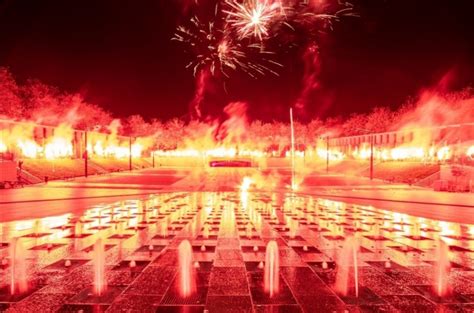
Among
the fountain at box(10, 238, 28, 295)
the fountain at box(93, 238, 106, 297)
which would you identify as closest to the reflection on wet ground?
the fountain at box(10, 238, 28, 295)

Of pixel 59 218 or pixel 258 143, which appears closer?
pixel 59 218

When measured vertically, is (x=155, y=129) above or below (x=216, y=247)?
above

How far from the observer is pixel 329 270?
958 centimetres

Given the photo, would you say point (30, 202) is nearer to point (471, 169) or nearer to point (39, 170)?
point (39, 170)

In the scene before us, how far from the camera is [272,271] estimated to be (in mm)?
8664

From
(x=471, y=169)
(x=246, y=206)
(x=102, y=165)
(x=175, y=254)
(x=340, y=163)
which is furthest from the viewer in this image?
(x=340, y=163)

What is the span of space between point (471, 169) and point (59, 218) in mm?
31701

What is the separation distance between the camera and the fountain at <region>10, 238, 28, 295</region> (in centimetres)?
793

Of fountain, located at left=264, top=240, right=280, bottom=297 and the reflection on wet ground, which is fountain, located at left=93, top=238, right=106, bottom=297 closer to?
the reflection on wet ground

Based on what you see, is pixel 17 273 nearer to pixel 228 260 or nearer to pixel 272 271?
pixel 228 260

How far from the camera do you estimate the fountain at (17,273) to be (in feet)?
26.0

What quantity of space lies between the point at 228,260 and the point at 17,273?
193 inches

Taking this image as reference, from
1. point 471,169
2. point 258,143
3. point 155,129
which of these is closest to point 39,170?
point 471,169

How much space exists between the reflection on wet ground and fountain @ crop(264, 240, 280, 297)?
137 millimetres
